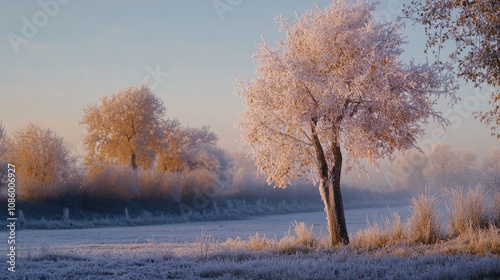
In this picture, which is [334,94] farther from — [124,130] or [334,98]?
[124,130]

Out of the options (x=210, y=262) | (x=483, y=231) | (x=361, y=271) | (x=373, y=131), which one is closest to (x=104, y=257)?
(x=210, y=262)

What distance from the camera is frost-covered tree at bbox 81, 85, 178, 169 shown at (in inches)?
2409

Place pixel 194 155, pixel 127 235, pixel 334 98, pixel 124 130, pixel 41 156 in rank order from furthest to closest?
pixel 194 155 < pixel 124 130 < pixel 41 156 < pixel 127 235 < pixel 334 98

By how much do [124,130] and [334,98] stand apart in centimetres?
4650

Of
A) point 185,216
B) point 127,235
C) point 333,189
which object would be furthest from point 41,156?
point 333,189

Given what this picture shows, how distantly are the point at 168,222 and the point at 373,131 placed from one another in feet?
105

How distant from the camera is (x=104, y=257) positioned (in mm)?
15602

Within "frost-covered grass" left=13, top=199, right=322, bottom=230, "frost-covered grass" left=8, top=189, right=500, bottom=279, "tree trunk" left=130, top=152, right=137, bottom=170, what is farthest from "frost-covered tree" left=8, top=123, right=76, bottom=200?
"frost-covered grass" left=8, top=189, right=500, bottom=279

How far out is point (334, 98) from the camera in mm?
18031

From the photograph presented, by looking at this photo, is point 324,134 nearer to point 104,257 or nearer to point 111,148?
point 104,257

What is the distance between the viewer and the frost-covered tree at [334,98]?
1795 centimetres

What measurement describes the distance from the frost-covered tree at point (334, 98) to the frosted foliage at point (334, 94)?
0.11 feet

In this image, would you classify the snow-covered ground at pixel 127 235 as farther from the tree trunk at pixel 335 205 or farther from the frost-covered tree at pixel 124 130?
the frost-covered tree at pixel 124 130

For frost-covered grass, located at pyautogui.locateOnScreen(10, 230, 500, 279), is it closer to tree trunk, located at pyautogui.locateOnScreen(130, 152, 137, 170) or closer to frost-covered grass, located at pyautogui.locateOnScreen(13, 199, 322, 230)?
frost-covered grass, located at pyautogui.locateOnScreen(13, 199, 322, 230)
